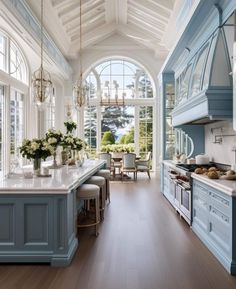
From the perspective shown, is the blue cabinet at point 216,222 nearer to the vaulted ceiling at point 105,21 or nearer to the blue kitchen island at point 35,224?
the blue kitchen island at point 35,224

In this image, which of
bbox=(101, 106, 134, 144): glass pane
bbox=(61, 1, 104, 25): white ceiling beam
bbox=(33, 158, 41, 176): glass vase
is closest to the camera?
bbox=(33, 158, 41, 176): glass vase

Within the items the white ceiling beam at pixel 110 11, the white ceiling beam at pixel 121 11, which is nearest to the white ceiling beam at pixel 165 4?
the white ceiling beam at pixel 121 11

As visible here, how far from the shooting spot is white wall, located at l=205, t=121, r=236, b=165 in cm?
446

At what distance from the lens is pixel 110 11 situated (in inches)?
375

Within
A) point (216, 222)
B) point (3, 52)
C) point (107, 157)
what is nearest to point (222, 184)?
point (216, 222)

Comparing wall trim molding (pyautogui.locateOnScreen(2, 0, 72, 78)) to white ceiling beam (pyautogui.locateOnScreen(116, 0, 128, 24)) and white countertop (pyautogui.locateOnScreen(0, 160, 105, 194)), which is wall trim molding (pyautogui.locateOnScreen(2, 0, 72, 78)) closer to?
white ceiling beam (pyautogui.locateOnScreen(116, 0, 128, 24))

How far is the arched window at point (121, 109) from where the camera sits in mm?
11648

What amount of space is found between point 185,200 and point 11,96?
4.58 metres

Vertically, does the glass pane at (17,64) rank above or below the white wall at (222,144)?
above

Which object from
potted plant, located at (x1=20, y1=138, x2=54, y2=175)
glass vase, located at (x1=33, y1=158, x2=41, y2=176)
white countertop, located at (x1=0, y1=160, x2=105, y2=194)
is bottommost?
white countertop, located at (x1=0, y1=160, x2=105, y2=194)

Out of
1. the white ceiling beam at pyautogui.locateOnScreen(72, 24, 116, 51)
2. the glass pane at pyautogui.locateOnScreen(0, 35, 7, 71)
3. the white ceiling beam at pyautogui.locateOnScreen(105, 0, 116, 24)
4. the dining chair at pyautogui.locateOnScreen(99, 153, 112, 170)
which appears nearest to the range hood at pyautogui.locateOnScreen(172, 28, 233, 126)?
the glass pane at pyautogui.locateOnScreen(0, 35, 7, 71)

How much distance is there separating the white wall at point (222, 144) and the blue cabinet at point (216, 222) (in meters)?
0.76

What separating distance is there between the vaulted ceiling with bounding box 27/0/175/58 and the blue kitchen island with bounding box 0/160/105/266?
13.6 feet

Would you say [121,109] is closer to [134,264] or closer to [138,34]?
[138,34]
